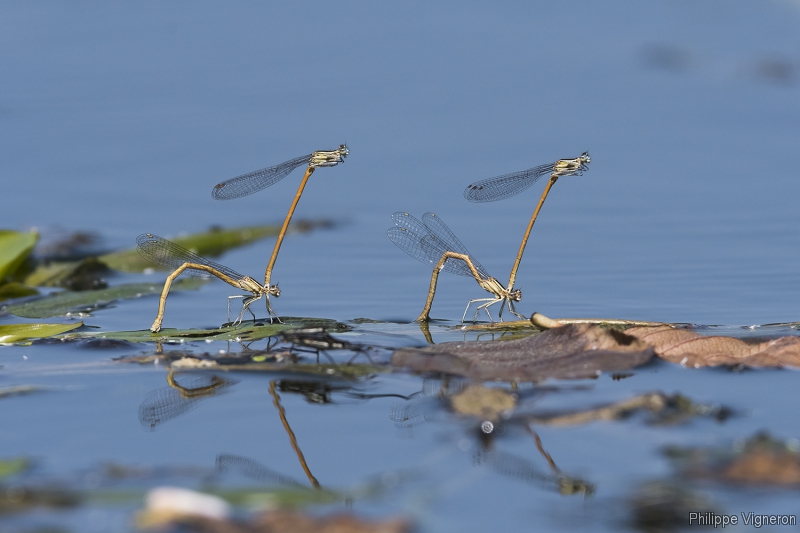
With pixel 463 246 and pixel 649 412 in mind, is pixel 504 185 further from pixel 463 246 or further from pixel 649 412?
pixel 649 412

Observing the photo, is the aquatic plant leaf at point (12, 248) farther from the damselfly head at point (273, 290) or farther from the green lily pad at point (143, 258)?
the damselfly head at point (273, 290)

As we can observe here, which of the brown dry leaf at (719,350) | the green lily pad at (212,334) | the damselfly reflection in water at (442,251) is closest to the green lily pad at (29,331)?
the green lily pad at (212,334)

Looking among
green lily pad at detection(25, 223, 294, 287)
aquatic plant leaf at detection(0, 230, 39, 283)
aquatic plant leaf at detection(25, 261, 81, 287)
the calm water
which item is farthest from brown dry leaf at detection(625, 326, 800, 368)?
aquatic plant leaf at detection(25, 261, 81, 287)

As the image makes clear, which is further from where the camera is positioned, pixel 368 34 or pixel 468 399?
pixel 368 34

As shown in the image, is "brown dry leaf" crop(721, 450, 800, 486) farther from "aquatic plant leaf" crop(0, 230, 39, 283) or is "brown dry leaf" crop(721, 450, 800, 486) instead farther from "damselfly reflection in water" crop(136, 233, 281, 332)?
"aquatic plant leaf" crop(0, 230, 39, 283)

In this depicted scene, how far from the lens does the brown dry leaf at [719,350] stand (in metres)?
4.42

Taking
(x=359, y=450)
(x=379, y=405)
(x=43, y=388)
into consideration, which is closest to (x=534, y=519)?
(x=359, y=450)

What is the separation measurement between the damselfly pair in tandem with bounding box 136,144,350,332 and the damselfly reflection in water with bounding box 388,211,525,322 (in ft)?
2.50

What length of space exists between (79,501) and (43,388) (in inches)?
59.0

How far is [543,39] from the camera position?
49.6ft

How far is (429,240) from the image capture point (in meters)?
7.39

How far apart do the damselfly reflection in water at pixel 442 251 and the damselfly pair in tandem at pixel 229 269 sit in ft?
2.50

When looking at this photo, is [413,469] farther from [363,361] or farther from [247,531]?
[363,361]

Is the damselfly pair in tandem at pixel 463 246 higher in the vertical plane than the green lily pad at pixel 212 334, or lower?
higher
